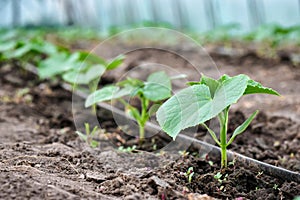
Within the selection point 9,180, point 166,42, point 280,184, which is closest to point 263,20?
point 166,42

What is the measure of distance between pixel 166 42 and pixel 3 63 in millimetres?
2976

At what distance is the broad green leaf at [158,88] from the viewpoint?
8.02 ft

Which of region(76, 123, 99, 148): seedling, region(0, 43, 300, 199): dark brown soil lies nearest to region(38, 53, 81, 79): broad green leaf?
region(0, 43, 300, 199): dark brown soil

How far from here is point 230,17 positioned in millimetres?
9578

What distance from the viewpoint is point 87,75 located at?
3.27 metres

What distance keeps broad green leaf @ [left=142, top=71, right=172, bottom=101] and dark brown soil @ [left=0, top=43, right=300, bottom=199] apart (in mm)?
338

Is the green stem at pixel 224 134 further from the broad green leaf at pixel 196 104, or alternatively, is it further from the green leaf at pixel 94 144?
the green leaf at pixel 94 144

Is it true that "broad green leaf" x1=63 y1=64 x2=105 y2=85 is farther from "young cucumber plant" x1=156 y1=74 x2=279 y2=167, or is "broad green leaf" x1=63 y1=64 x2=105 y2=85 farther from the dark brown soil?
"young cucumber plant" x1=156 y1=74 x2=279 y2=167

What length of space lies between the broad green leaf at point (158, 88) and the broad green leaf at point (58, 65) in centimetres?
117

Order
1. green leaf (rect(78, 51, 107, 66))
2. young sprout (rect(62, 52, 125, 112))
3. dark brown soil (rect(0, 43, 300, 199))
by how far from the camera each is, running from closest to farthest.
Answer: dark brown soil (rect(0, 43, 300, 199))
young sprout (rect(62, 52, 125, 112))
green leaf (rect(78, 51, 107, 66))

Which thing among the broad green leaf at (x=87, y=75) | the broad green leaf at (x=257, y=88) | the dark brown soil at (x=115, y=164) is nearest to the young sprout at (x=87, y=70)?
the broad green leaf at (x=87, y=75)

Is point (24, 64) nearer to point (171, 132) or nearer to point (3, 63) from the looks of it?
point (3, 63)

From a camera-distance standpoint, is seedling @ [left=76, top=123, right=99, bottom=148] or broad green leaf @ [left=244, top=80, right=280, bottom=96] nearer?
broad green leaf @ [left=244, top=80, right=280, bottom=96]

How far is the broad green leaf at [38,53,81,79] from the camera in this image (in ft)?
11.9
